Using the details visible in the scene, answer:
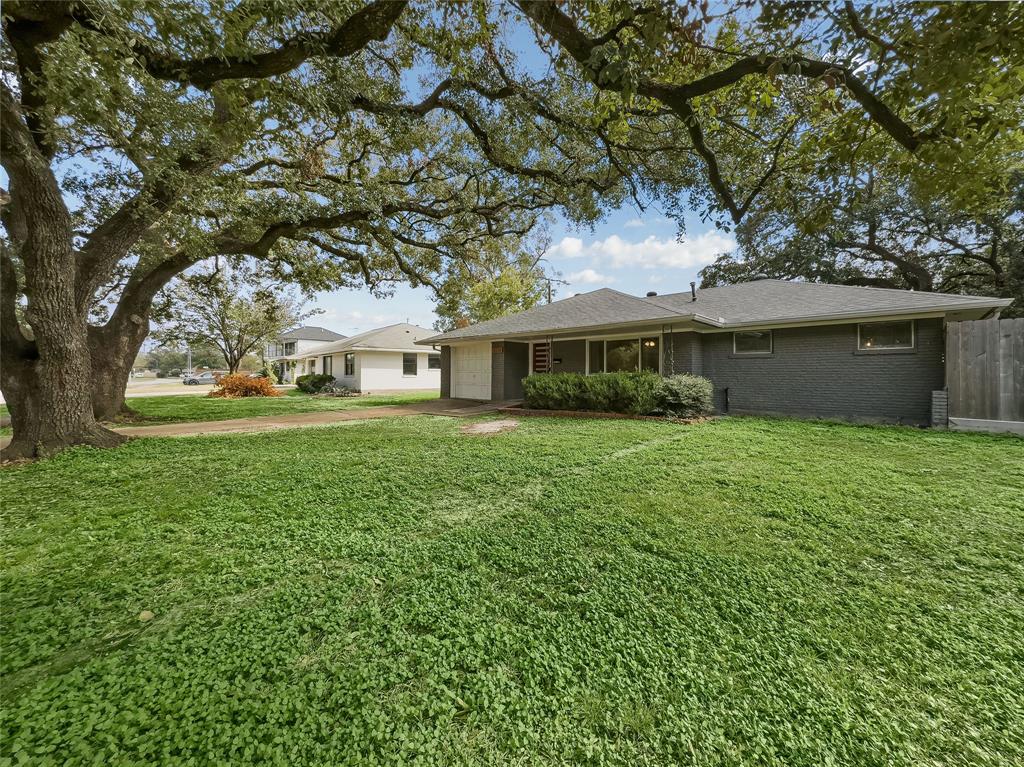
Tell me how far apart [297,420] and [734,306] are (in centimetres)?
1318

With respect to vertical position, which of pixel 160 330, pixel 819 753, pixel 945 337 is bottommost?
pixel 819 753

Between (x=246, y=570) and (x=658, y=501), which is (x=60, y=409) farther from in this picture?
(x=658, y=501)

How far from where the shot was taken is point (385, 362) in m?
23.3

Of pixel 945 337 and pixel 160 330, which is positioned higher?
pixel 160 330

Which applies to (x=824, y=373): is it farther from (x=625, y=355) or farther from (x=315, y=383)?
(x=315, y=383)

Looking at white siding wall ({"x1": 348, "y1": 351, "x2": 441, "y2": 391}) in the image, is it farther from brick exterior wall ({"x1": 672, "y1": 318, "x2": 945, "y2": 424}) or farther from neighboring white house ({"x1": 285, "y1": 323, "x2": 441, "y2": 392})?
brick exterior wall ({"x1": 672, "y1": 318, "x2": 945, "y2": 424})

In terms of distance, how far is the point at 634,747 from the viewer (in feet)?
5.10

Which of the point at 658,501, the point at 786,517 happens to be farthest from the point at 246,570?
the point at 786,517

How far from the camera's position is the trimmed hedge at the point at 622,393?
32.1 feet

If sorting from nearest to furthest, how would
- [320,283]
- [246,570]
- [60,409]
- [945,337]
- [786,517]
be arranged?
[246,570]
[786,517]
[60,409]
[945,337]
[320,283]

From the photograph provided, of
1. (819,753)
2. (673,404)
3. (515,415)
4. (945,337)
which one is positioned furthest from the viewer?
(515,415)

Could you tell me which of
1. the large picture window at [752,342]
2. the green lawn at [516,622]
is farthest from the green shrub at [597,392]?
the green lawn at [516,622]

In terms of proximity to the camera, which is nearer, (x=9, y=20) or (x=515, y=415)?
(x=9, y=20)

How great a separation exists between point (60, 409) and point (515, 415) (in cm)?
886
